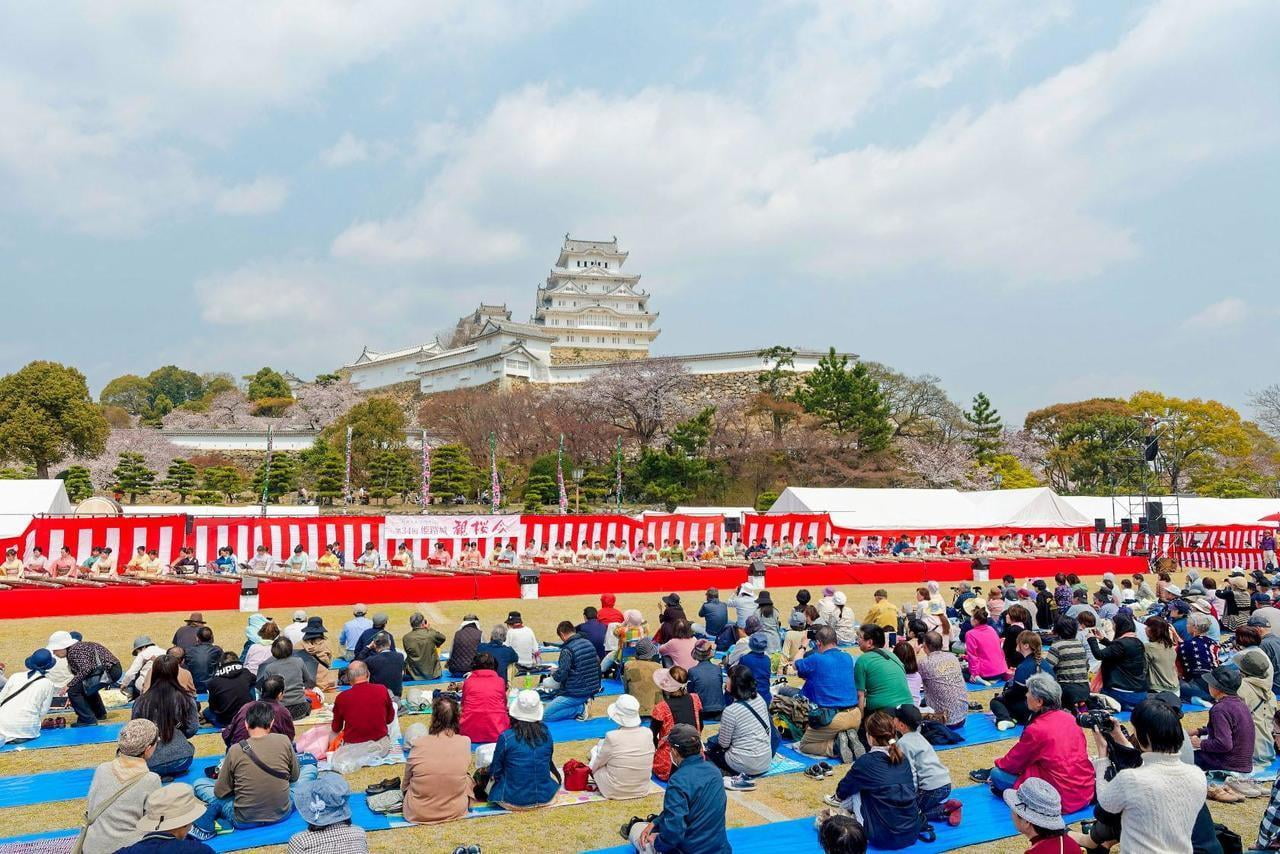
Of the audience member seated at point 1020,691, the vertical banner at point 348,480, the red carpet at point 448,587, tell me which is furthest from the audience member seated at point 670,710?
the vertical banner at point 348,480

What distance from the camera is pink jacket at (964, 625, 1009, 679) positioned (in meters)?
9.73

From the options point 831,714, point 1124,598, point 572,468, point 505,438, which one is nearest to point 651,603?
point 1124,598

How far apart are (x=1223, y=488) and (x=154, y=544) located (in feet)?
168

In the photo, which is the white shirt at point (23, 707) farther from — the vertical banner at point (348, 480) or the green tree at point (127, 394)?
the green tree at point (127, 394)

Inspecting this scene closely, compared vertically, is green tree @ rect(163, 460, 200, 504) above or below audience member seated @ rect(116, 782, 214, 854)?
above

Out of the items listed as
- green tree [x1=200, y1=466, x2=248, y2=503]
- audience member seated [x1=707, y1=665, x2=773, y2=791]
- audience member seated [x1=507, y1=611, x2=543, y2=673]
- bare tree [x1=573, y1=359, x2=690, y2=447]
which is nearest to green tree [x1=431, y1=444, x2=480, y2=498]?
bare tree [x1=573, y1=359, x2=690, y2=447]

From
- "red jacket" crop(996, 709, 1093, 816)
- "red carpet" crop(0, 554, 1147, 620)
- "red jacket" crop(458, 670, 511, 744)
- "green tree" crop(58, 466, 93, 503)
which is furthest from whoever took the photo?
"green tree" crop(58, 466, 93, 503)

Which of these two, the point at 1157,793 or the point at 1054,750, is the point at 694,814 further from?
the point at 1054,750

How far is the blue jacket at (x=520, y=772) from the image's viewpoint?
588 centimetres

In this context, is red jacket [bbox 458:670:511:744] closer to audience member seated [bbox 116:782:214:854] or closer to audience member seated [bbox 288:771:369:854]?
audience member seated [bbox 288:771:369:854]

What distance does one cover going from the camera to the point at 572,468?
151 feet

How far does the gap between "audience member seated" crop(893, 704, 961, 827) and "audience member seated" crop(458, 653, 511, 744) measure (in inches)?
141

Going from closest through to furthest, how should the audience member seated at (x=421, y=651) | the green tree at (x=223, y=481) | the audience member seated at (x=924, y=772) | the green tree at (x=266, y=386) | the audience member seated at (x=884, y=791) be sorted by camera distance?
the audience member seated at (x=884, y=791) < the audience member seated at (x=924, y=772) < the audience member seated at (x=421, y=651) < the green tree at (x=223, y=481) < the green tree at (x=266, y=386)

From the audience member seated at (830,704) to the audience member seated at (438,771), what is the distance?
126 inches
